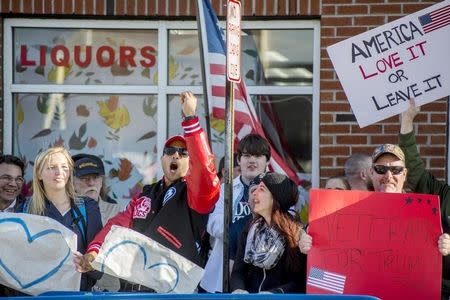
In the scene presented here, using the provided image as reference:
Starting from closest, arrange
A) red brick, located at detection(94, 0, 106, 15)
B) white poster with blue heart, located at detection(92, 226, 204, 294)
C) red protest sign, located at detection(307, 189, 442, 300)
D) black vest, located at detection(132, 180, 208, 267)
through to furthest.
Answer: red protest sign, located at detection(307, 189, 442, 300) < white poster with blue heart, located at detection(92, 226, 204, 294) < black vest, located at detection(132, 180, 208, 267) < red brick, located at detection(94, 0, 106, 15)

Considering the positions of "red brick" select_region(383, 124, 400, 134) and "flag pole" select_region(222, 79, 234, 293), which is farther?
"red brick" select_region(383, 124, 400, 134)

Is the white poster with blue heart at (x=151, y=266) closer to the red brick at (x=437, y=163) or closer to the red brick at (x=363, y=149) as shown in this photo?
the red brick at (x=363, y=149)

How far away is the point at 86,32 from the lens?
330 inches

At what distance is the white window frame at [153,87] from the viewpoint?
26.8 feet

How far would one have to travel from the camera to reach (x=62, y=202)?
5.93 meters

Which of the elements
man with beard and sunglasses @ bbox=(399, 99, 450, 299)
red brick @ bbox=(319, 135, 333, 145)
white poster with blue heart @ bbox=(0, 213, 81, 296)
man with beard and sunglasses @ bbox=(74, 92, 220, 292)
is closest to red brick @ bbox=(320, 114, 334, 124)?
red brick @ bbox=(319, 135, 333, 145)

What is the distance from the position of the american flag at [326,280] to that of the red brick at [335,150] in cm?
280

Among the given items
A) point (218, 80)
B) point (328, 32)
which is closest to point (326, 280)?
point (218, 80)

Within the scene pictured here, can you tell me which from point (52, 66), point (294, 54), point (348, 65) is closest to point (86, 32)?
point (52, 66)

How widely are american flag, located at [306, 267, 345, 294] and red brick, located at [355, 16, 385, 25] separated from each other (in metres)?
3.21

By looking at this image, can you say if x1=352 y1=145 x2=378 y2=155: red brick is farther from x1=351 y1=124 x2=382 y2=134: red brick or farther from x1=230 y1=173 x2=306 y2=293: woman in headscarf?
x1=230 y1=173 x2=306 y2=293: woman in headscarf

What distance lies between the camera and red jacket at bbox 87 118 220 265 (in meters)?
5.58

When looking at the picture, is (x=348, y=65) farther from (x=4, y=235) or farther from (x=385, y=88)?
(x=4, y=235)

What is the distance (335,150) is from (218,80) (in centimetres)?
144
